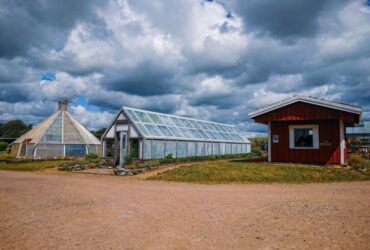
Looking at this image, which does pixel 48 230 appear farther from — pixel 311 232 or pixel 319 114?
pixel 319 114

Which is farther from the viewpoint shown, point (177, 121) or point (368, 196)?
point (177, 121)

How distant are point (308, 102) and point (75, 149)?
2620 centimetres

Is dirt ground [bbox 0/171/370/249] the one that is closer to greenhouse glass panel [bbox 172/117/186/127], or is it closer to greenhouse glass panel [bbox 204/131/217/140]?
greenhouse glass panel [bbox 172/117/186/127]

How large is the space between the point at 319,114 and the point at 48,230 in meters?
16.1

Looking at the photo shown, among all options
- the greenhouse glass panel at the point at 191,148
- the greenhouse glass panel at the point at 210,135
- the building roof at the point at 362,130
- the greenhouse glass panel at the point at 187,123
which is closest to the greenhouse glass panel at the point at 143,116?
the greenhouse glass panel at the point at 191,148

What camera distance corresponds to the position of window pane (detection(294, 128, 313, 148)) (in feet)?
60.9

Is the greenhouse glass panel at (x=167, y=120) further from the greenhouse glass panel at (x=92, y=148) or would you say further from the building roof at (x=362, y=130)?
the building roof at (x=362, y=130)

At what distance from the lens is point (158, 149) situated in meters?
25.4

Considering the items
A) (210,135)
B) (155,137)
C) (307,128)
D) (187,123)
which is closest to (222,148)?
(210,135)

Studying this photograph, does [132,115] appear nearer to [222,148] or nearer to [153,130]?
[153,130]

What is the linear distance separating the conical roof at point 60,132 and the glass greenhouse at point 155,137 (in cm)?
949

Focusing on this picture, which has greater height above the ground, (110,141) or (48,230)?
(110,141)

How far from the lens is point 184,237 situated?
5.61 metres

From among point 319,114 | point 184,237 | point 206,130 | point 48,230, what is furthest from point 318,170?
point 206,130
